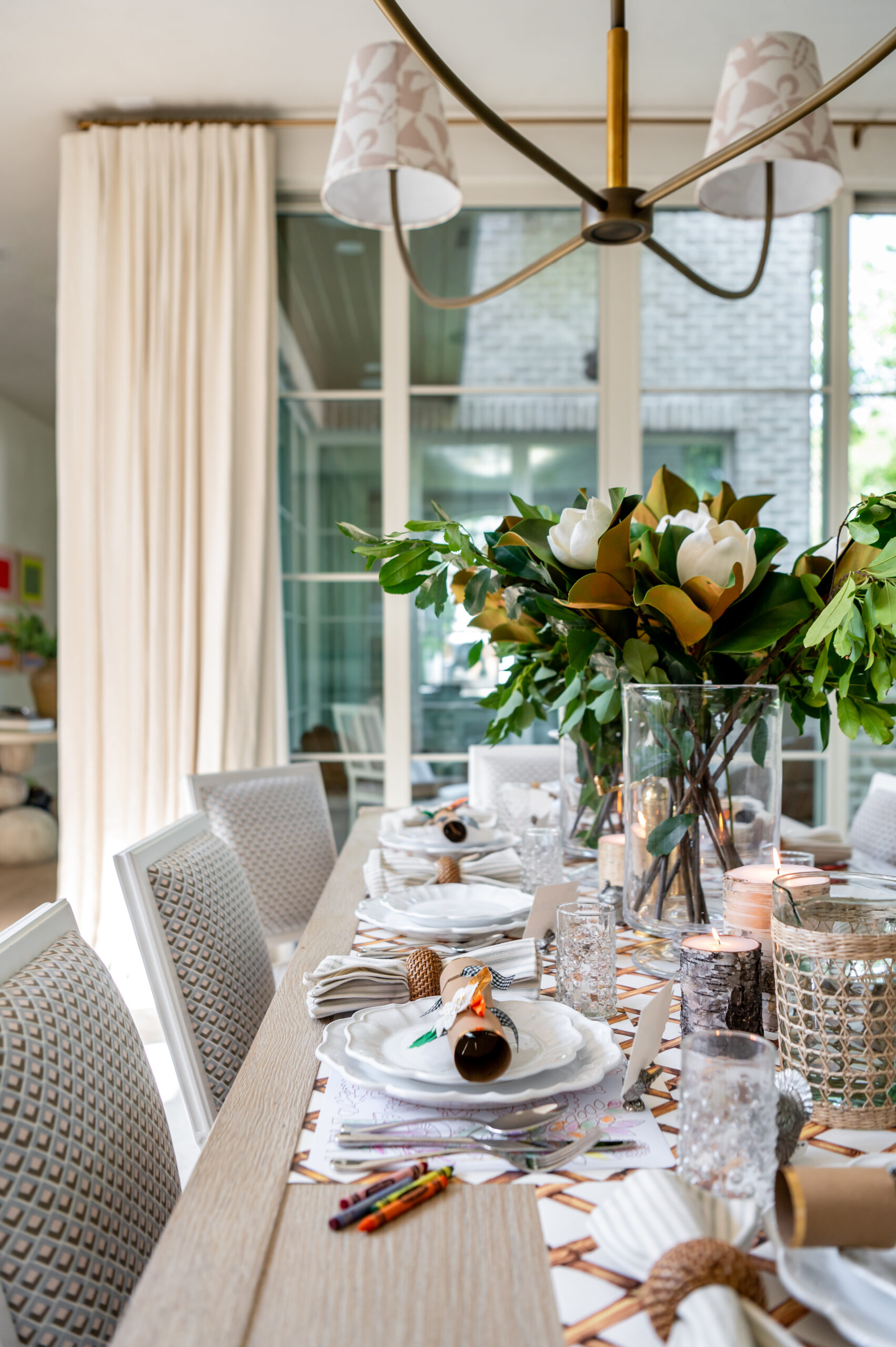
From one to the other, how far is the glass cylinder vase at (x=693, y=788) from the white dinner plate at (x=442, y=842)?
1.84ft

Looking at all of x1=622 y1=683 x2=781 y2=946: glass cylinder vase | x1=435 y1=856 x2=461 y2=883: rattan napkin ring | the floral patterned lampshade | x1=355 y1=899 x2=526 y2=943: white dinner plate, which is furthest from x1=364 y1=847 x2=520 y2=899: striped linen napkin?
the floral patterned lampshade

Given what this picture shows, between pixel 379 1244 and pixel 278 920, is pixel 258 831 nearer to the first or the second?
pixel 278 920

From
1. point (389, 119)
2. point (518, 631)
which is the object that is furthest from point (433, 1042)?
point (389, 119)

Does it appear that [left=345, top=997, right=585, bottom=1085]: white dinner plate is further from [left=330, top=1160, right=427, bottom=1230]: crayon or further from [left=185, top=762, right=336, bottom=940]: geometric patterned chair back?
[left=185, top=762, right=336, bottom=940]: geometric patterned chair back

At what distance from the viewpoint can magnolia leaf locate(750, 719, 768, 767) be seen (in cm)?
102

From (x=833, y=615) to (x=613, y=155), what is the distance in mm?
766

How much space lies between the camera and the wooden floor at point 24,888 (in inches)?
154

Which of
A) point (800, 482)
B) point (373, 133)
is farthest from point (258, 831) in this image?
point (800, 482)

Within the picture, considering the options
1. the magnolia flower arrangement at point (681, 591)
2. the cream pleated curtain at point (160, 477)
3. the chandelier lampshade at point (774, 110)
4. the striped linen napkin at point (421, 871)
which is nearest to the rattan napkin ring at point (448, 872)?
the striped linen napkin at point (421, 871)

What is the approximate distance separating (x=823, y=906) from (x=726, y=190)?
1.59 metres

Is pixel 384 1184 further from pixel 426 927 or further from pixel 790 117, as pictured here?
pixel 790 117

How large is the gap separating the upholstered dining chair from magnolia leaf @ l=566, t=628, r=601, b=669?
0.52 m

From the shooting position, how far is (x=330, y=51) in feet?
9.18

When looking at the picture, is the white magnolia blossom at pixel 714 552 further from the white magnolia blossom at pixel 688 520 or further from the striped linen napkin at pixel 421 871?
the striped linen napkin at pixel 421 871
